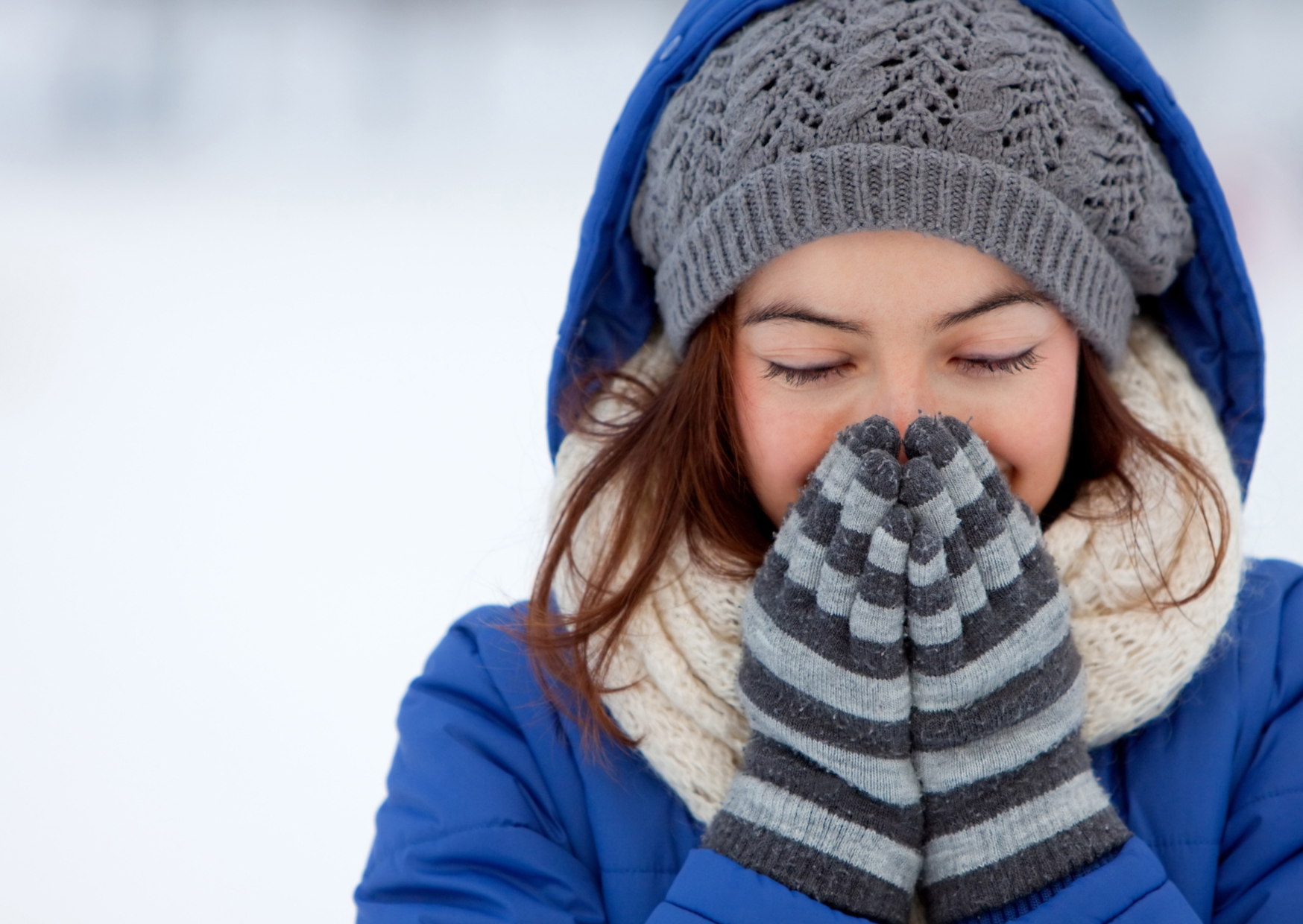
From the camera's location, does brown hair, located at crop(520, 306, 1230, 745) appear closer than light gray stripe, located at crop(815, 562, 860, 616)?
No

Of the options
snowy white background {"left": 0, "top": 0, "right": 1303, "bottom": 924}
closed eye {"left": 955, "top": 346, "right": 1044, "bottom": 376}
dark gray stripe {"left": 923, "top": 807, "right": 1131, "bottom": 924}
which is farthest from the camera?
snowy white background {"left": 0, "top": 0, "right": 1303, "bottom": 924}

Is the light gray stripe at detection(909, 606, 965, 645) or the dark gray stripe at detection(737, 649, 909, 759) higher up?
the light gray stripe at detection(909, 606, 965, 645)

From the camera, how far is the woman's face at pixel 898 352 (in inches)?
35.0

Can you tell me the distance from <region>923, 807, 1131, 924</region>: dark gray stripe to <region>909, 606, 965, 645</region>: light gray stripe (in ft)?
0.56

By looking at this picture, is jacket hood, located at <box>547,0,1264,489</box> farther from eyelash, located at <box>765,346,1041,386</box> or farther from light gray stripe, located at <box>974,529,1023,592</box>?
light gray stripe, located at <box>974,529,1023,592</box>

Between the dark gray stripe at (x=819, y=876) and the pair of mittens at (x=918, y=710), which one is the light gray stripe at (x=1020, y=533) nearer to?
the pair of mittens at (x=918, y=710)

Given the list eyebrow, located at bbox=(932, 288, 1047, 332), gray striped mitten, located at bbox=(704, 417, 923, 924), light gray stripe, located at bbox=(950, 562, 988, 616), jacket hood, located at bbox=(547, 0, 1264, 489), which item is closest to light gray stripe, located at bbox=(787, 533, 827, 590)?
gray striped mitten, located at bbox=(704, 417, 923, 924)

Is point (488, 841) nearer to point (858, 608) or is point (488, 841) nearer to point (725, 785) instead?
point (725, 785)

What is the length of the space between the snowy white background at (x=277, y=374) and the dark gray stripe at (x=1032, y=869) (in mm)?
561

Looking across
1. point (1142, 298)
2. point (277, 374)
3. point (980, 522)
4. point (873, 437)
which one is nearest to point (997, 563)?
point (980, 522)

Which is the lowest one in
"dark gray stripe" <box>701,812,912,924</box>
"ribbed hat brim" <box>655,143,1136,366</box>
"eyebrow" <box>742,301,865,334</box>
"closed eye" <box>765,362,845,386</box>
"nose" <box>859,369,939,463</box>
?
"dark gray stripe" <box>701,812,912,924</box>

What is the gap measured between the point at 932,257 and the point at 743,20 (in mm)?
314

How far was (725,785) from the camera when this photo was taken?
95 cm

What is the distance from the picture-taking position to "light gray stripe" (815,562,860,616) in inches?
33.2
